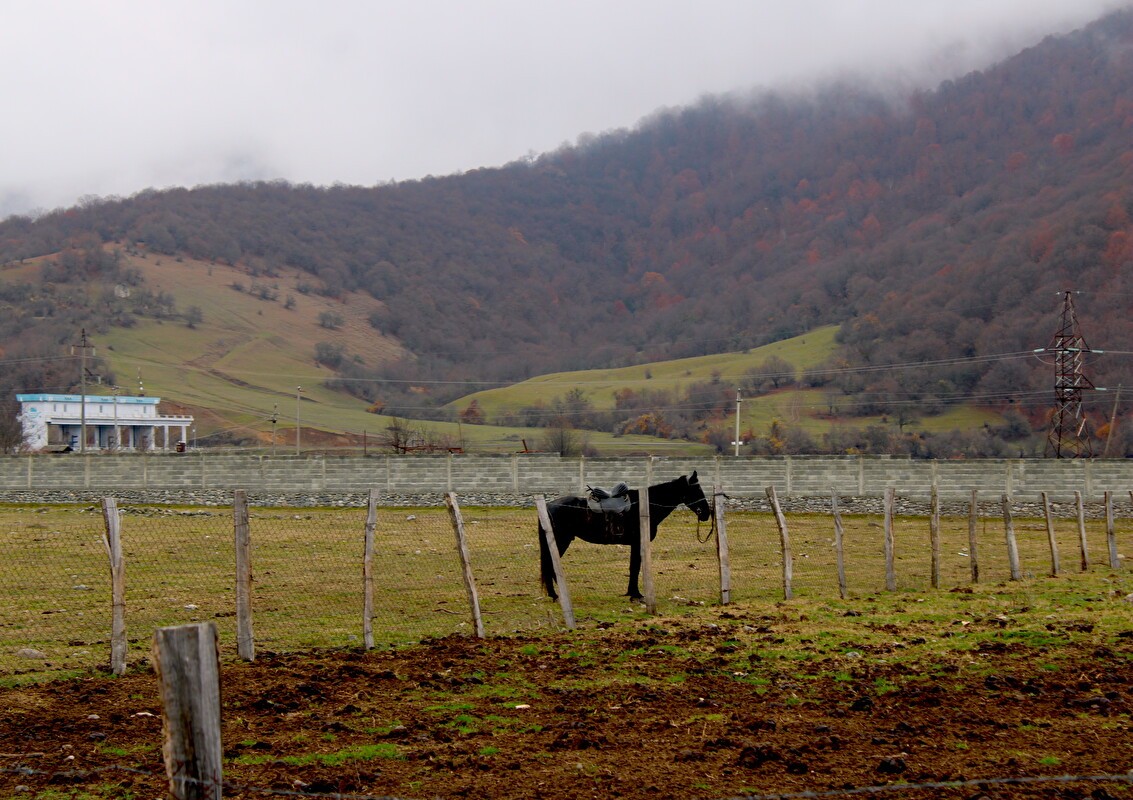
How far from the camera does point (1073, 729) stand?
7.86 metres

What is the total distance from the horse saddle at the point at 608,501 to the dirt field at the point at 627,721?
5292 mm

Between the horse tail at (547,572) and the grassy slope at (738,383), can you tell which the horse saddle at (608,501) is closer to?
the horse tail at (547,572)

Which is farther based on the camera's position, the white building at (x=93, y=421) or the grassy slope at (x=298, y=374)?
the grassy slope at (x=298, y=374)

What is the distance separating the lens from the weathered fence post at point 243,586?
35.4 feet

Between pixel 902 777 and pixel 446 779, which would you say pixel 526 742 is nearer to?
pixel 446 779

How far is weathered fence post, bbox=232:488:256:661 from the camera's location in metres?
10.8

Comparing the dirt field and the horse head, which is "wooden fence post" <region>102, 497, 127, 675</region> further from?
the horse head

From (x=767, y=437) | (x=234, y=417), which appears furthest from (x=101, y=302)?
(x=767, y=437)

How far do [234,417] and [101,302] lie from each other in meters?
42.5

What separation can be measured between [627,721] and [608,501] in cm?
917

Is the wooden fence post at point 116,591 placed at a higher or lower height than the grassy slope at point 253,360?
lower

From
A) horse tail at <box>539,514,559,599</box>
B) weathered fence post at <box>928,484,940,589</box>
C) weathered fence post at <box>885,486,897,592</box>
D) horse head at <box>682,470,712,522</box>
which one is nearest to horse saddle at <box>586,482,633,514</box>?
horse head at <box>682,470,712,522</box>

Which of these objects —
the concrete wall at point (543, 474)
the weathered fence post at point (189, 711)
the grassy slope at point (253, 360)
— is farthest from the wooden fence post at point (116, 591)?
the grassy slope at point (253, 360)

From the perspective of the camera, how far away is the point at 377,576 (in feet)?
59.5
